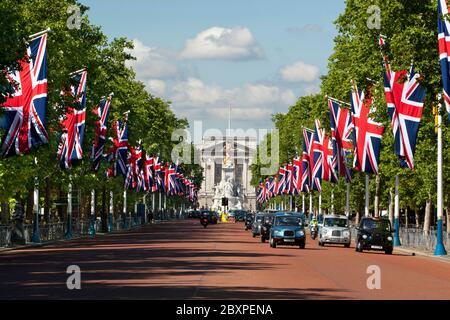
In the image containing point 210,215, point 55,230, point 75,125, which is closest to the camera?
point 75,125

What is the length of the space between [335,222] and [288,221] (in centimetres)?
599

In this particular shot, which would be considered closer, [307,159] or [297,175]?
[307,159]

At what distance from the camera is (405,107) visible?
47375 millimetres

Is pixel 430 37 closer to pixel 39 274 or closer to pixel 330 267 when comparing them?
pixel 330 267

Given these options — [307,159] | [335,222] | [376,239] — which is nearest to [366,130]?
[376,239]

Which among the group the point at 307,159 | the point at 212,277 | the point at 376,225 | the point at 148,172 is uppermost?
the point at 307,159

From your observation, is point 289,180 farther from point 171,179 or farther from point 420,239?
point 420,239

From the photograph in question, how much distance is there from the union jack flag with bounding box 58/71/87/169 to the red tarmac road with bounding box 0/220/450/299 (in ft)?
35.6

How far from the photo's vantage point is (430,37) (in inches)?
1868

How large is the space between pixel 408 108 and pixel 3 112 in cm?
1597

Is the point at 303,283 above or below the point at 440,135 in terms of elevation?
below

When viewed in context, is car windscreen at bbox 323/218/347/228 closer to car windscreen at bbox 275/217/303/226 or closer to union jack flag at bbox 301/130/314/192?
car windscreen at bbox 275/217/303/226

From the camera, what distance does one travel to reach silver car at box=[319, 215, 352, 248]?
224 feet
